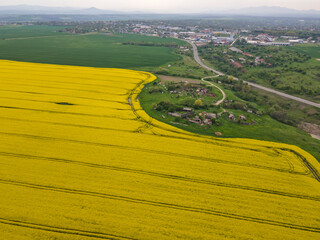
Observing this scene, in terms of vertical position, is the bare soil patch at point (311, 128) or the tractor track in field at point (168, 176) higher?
the tractor track in field at point (168, 176)

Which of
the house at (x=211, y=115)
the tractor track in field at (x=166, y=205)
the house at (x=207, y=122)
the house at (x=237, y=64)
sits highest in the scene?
the house at (x=237, y=64)

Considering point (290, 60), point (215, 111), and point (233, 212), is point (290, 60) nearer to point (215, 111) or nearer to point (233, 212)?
point (215, 111)

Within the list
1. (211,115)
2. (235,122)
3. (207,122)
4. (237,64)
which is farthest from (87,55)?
(235,122)

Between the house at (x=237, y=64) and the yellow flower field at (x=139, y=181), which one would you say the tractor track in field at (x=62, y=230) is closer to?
the yellow flower field at (x=139, y=181)

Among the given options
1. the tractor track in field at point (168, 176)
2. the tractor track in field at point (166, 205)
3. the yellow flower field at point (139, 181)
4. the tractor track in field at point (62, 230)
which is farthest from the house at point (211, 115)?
the tractor track in field at point (62, 230)

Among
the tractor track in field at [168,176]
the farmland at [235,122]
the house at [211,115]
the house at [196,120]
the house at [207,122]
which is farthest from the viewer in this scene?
the house at [211,115]

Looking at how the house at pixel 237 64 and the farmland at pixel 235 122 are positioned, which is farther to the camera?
the house at pixel 237 64

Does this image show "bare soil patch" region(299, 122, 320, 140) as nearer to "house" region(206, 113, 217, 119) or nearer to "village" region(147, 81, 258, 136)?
"village" region(147, 81, 258, 136)

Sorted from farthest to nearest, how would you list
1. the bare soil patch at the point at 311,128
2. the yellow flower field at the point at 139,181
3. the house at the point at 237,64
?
the house at the point at 237,64
the bare soil patch at the point at 311,128
the yellow flower field at the point at 139,181
